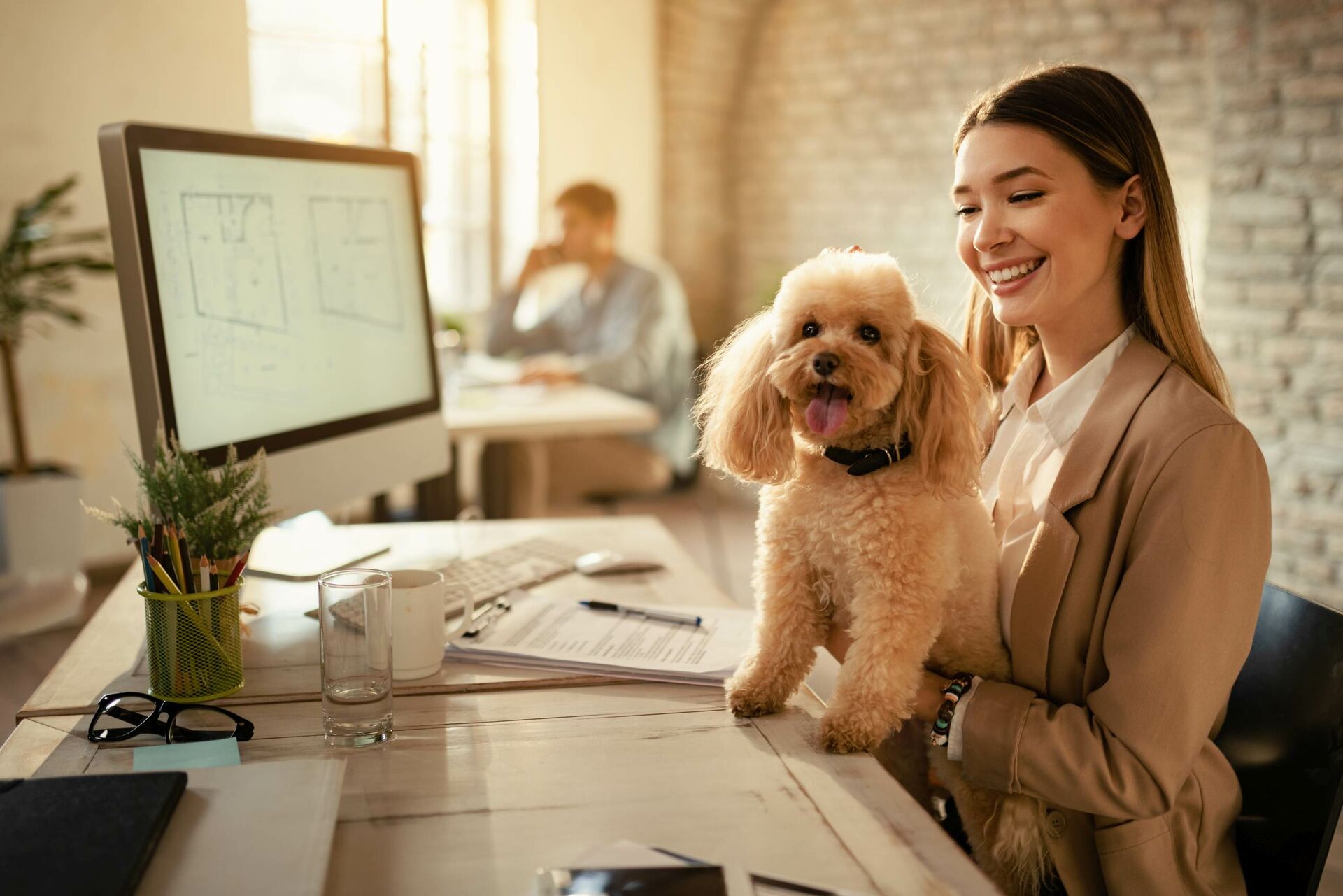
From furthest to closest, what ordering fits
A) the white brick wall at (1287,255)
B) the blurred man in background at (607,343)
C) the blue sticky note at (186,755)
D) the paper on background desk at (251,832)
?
the blurred man in background at (607,343) < the white brick wall at (1287,255) < the blue sticky note at (186,755) < the paper on background desk at (251,832)

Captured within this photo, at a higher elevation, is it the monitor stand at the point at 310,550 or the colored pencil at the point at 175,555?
the colored pencil at the point at 175,555

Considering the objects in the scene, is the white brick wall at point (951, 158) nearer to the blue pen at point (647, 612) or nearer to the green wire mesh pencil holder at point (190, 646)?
the blue pen at point (647, 612)

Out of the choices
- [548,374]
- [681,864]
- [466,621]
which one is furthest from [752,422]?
[548,374]

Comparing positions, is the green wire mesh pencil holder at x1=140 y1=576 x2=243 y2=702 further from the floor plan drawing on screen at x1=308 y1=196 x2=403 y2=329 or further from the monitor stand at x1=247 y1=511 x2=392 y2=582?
the floor plan drawing on screen at x1=308 y1=196 x2=403 y2=329

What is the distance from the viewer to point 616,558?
162 cm

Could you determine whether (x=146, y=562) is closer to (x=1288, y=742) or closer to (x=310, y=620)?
(x=310, y=620)

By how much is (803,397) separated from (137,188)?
804 millimetres

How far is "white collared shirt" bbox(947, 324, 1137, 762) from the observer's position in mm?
1281

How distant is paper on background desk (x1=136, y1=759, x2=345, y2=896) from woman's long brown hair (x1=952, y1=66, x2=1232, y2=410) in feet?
3.33

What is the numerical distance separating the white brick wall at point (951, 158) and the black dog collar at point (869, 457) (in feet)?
0.61

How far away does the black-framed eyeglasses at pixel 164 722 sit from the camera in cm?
103

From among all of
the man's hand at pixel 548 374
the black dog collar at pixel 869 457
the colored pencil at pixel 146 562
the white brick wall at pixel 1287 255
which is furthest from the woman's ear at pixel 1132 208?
the man's hand at pixel 548 374

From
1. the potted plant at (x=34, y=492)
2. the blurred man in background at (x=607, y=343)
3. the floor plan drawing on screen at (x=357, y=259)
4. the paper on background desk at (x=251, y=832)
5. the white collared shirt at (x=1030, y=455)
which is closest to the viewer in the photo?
the paper on background desk at (x=251, y=832)

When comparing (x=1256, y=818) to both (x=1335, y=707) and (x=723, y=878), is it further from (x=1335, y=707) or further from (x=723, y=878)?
(x=723, y=878)
